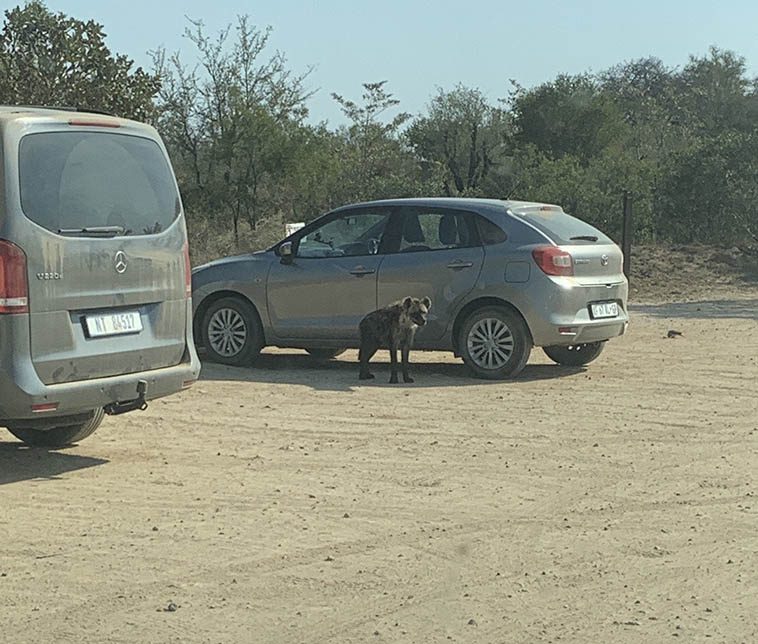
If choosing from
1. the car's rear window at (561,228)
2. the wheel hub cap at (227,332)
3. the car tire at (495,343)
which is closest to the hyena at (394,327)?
the car tire at (495,343)

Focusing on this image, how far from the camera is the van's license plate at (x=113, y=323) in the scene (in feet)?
27.8

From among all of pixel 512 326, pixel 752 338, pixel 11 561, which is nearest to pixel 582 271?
pixel 512 326

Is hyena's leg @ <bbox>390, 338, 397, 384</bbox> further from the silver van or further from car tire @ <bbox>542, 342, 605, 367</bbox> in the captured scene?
the silver van

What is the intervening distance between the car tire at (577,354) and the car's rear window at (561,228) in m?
1.20

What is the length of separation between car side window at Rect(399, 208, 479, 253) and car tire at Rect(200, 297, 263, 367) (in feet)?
5.87

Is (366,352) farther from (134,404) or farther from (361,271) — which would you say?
(134,404)

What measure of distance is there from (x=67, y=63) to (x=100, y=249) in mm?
12696

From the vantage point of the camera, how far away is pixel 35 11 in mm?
20688

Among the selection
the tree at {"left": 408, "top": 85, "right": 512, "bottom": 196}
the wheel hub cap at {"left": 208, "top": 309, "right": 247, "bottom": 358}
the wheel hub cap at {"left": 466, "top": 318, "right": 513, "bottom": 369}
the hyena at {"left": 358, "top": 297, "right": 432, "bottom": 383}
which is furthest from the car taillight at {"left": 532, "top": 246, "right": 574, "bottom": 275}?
the tree at {"left": 408, "top": 85, "right": 512, "bottom": 196}

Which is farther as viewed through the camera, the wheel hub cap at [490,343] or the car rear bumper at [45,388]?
Answer: the wheel hub cap at [490,343]

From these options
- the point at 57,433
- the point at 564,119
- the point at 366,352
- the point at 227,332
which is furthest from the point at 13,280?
the point at 564,119

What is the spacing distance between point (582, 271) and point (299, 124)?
16.1 metres

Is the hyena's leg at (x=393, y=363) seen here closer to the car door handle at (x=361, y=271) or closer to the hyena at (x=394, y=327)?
the hyena at (x=394, y=327)

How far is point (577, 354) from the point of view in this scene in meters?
14.3
